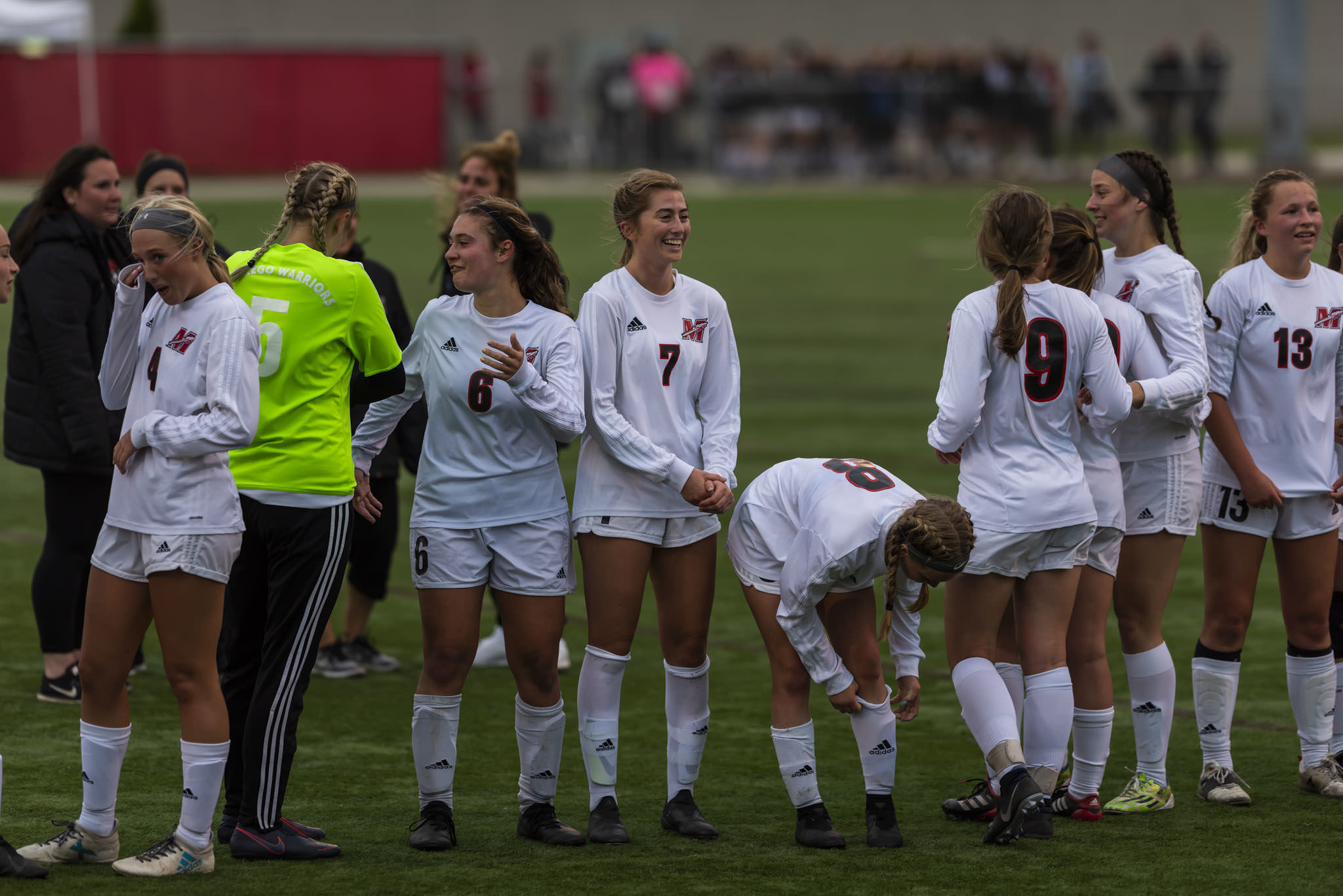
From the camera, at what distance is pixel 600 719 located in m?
5.25

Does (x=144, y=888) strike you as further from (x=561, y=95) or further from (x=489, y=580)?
(x=561, y=95)

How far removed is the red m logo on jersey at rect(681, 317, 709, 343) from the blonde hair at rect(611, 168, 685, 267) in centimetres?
27

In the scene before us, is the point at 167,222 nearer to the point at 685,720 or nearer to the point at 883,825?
the point at 685,720

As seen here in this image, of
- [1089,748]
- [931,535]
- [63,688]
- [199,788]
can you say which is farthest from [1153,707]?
[63,688]

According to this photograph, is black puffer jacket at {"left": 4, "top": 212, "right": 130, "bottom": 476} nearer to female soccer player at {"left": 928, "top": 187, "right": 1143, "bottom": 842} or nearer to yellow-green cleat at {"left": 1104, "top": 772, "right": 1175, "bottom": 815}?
female soccer player at {"left": 928, "top": 187, "right": 1143, "bottom": 842}

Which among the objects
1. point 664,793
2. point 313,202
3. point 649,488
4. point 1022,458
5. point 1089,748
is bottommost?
point 664,793

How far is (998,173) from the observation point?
31516 mm

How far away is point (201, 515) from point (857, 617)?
1.91 m

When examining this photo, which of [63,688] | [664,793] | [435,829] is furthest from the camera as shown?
[63,688]

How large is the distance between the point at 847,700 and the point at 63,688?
3321 mm

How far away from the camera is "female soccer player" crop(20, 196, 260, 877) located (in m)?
4.54

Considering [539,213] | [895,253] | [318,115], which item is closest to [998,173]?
[895,253]

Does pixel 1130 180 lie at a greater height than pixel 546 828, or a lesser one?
greater

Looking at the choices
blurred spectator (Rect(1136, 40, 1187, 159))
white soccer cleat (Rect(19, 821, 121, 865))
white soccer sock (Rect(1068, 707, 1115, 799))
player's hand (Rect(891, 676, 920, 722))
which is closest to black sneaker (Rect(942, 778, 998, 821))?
white soccer sock (Rect(1068, 707, 1115, 799))
